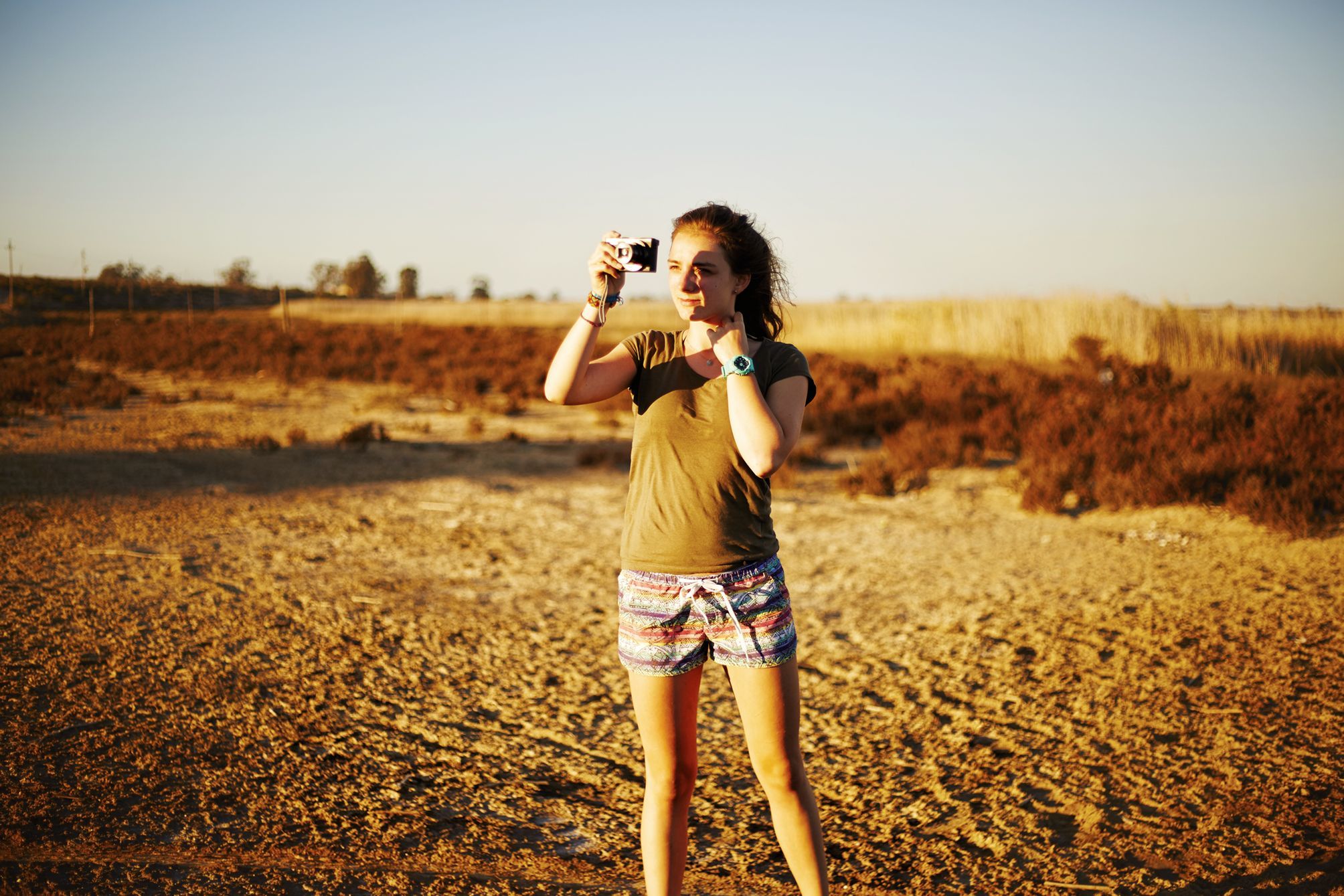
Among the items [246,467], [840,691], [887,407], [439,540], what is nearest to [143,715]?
[840,691]

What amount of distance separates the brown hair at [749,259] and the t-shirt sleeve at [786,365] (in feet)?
0.41

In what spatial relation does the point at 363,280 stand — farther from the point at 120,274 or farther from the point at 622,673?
the point at 622,673

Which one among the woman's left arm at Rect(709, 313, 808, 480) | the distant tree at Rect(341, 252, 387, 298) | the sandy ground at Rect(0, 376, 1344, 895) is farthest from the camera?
the distant tree at Rect(341, 252, 387, 298)

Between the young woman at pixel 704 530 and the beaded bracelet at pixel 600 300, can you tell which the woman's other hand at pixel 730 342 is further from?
the beaded bracelet at pixel 600 300

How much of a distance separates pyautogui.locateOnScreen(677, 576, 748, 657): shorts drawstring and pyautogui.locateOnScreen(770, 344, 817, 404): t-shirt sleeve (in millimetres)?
492

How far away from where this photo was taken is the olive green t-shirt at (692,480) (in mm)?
2010

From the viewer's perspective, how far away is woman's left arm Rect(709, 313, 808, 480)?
76.5 inches

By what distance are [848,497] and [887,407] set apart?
3.90 metres

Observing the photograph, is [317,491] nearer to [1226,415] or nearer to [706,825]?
[706,825]

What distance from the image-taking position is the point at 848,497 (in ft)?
29.8

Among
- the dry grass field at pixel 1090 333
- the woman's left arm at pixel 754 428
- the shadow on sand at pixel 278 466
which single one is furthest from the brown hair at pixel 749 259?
the shadow on sand at pixel 278 466

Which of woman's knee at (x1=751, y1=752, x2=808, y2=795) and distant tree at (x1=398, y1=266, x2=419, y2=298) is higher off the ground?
distant tree at (x1=398, y1=266, x2=419, y2=298)

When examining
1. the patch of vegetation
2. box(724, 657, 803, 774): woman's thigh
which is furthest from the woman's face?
the patch of vegetation

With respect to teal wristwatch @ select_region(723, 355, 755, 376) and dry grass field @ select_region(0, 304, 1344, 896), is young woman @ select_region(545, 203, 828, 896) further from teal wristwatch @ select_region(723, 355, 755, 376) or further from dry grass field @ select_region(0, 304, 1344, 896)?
dry grass field @ select_region(0, 304, 1344, 896)
